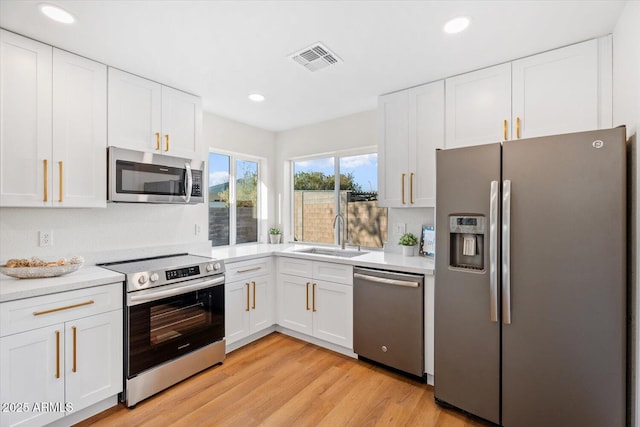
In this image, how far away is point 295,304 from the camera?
10.5 ft

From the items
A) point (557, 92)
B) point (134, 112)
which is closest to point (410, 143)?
point (557, 92)

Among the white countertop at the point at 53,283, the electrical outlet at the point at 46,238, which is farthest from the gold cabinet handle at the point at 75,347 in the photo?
the electrical outlet at the point at 46,238

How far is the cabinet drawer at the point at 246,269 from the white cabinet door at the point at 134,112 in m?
1.24

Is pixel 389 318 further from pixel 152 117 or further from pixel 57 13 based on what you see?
pixel 57 13

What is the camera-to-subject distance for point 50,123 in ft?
6.87

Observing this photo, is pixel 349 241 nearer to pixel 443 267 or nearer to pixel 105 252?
pixel 443 267

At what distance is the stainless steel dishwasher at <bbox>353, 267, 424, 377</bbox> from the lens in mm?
2385

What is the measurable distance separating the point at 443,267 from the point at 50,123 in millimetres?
2879

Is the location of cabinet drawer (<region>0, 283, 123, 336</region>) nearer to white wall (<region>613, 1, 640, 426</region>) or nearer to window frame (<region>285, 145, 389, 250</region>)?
window frame (<region>285, 145, 389, 250</region>)

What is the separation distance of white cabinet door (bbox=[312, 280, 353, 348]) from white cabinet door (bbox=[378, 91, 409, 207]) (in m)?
0.94

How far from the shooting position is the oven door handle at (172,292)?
213cm

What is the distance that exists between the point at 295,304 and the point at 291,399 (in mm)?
1042

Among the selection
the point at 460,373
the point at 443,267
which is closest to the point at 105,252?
the point at 443,267

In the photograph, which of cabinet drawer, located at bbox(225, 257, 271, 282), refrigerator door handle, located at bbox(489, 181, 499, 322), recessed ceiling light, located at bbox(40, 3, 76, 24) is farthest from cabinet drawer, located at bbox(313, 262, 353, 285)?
recessed ceiling light, located at bbox(40, 3, 76, 24)
